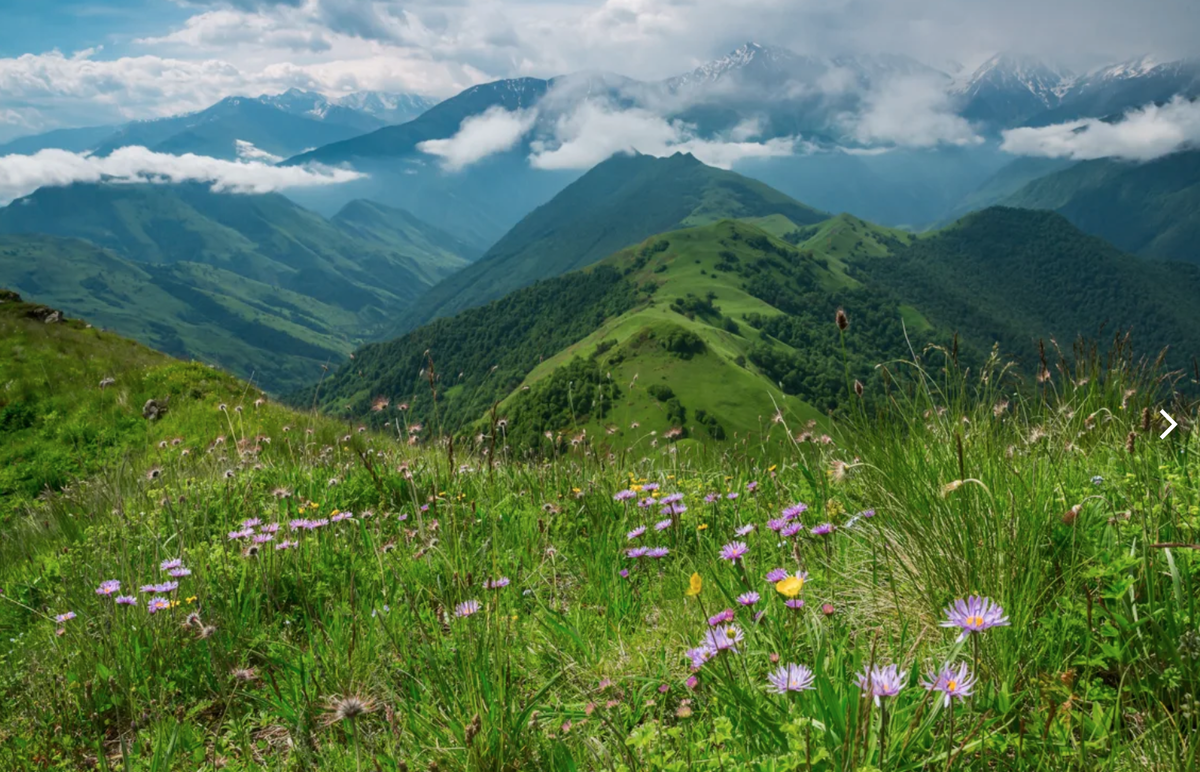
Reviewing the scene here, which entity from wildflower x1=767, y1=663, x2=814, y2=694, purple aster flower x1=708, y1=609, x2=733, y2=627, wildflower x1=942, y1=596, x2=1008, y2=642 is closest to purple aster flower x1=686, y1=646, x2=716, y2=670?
purple aster flower x1=708, y1=609, x2=733, y2=627

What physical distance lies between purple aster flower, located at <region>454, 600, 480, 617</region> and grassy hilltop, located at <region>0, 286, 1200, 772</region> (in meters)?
0.08

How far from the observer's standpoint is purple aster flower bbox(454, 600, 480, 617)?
121 inches

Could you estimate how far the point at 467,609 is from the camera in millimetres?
3246

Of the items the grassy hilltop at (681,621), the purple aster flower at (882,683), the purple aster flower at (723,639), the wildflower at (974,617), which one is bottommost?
the grassy hilltop at (681,621)

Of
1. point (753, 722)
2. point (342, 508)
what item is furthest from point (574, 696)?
point (342, 508)

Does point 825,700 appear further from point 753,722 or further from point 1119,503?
point 1119,503

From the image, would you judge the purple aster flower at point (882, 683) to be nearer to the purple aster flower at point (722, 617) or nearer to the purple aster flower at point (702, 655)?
the purple aster flower at point (702, 655)

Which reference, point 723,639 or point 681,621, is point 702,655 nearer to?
point 723,639

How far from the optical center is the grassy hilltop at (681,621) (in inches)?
89.9

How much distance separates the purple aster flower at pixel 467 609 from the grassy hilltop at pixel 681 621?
0.08 metres

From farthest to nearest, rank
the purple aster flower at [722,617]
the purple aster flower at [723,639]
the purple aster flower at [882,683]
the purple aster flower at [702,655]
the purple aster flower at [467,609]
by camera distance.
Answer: the purple aster flower at [467,609] → the purple aster flower at [722,617] → the purple aster flower at [702,655] → the purple aster flower at [723,639] → the purple aster flower at [882,683]

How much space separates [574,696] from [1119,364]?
5.53 metres

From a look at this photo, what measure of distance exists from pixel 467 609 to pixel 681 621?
1041 mm

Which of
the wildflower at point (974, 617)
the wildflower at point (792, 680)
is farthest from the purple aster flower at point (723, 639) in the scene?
the wildflower at point (974, 617)
